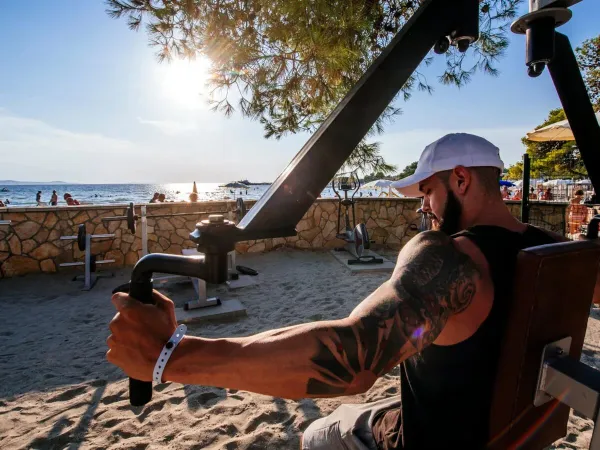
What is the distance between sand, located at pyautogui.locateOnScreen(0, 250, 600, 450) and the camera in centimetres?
222

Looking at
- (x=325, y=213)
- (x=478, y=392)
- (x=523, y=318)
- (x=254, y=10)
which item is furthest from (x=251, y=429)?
(x=325, y=213)

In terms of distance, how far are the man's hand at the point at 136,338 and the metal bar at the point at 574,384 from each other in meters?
0.83

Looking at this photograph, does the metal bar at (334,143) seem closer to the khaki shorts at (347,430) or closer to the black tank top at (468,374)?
the black tank top at (468,374)

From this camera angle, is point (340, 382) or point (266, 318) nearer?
point (340, 382)

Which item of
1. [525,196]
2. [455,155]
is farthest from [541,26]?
[525,196]

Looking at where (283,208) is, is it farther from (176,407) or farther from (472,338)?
(176,407)

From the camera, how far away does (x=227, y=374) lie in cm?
71

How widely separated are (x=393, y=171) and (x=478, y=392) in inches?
161

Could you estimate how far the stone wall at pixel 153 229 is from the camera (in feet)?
19.9

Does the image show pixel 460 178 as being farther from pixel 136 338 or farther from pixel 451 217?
pixel 136 338

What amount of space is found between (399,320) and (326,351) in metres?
0.18

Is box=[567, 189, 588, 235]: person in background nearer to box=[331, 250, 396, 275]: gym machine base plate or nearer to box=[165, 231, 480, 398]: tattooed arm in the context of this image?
box=[331, 250, 396, 275]: gym machine base plate

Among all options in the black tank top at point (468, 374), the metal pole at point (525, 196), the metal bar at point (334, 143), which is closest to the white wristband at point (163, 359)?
the metal bar at point (334, 143)

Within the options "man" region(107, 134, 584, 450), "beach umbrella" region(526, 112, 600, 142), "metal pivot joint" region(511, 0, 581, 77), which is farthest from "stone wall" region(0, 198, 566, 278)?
"metal pivot joint" region(511, 0, 581, 77)
